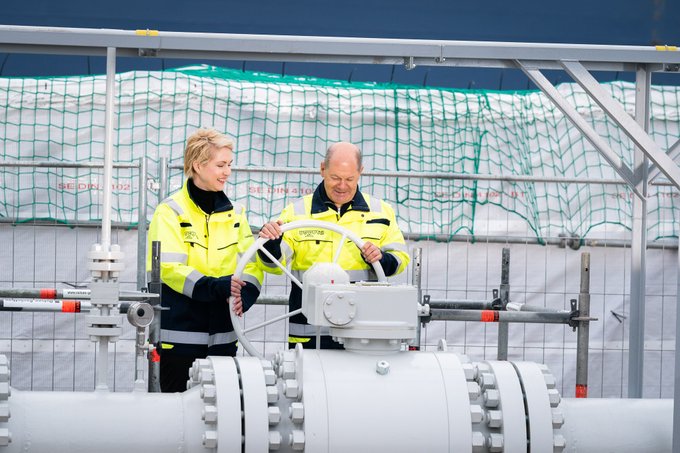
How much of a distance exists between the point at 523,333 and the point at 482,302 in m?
1.50

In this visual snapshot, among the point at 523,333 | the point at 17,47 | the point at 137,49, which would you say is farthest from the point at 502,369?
the point at 523,333

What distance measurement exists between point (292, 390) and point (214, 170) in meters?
1.44

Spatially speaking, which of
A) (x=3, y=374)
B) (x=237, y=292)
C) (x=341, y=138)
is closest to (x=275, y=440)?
(x=3, y=374)

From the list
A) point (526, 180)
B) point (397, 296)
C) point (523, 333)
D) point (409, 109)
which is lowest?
point (523, 333)

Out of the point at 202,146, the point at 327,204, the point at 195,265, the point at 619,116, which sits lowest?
the point at 195,265

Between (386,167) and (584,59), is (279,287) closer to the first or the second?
(386,167)

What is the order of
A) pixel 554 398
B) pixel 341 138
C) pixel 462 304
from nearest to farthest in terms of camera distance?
pixel 554 398 → pixel 462 304 → pixel 341 138

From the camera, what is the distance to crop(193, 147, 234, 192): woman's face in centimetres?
463

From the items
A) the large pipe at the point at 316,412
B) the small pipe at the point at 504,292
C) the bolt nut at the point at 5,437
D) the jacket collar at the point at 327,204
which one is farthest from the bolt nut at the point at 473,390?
the small pipe at the point at 504,292

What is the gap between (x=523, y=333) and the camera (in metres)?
7.60

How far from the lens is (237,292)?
14.0 ft

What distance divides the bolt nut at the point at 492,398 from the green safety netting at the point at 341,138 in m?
3.88

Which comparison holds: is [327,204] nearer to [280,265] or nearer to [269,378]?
[280,265]

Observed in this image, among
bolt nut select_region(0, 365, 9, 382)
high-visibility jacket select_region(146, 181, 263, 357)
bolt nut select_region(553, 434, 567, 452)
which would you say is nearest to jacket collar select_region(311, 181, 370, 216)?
high-visibility jacket select_region(146, 181, 263, 357)
